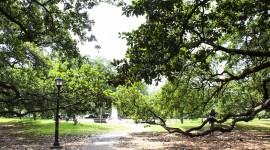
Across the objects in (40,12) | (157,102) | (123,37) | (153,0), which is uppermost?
(40,12)

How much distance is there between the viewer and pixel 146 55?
7562mm

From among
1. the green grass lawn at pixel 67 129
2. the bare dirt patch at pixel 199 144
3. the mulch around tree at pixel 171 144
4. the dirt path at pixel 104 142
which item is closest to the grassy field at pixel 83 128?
the green grass lawn at pixel 67 129

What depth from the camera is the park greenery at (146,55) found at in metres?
7.52

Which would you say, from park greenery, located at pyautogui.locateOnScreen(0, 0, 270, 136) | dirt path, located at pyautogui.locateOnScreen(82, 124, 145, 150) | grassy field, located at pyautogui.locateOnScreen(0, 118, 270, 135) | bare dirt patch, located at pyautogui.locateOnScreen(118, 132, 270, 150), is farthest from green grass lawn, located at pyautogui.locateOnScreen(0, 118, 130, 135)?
bare dirt patch, located at pyautogui.locateOnScreen(118, 132, 270, 150)

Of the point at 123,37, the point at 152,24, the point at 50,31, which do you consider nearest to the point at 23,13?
the point at 50,31

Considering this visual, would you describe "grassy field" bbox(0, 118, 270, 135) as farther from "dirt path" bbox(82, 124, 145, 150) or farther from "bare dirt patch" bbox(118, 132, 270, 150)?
"bare dirt patch" bbox(118, 132, 270, 150)

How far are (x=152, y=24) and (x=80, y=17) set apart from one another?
18.8ft

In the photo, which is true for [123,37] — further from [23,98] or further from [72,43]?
[23,98]

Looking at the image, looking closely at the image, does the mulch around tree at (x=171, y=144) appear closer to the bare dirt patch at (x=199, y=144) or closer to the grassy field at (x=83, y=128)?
the bare dirt patch at (x=199, y=144)

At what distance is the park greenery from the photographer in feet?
24.7

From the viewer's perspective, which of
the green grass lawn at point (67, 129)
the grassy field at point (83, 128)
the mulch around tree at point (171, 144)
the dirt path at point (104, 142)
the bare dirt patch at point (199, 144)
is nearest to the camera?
the bare dirt patch at point (199, 144)

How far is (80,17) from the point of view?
12641 millimetres

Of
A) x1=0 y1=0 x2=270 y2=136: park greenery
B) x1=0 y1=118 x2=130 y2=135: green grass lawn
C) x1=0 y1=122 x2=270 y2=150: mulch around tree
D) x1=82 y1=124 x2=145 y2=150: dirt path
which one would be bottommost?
x1=0 y1=122 x2=270 y2=150: mulch around tree

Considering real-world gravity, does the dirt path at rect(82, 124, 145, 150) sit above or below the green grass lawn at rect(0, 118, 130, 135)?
below
